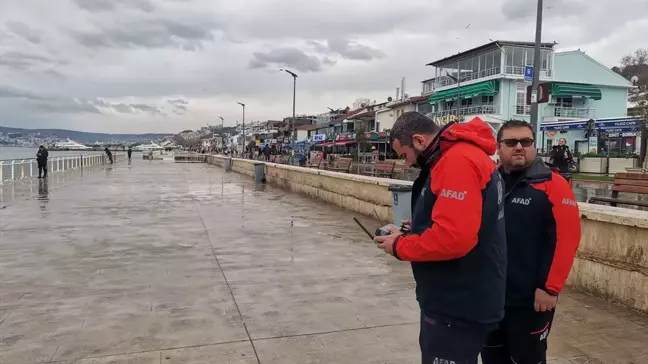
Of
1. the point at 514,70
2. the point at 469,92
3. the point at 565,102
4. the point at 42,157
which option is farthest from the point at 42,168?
the point at 565,102

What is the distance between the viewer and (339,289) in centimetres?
569

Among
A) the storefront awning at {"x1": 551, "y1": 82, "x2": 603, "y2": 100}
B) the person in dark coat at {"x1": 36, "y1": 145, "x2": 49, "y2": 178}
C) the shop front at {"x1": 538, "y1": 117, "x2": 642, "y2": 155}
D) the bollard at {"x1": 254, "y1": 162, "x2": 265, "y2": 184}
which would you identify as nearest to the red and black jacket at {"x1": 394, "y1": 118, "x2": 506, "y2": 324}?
the bollard at {"x1": 254, "y1": 162, "x2": 265, "y2": 184}

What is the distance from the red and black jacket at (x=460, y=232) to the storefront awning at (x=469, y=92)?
48762 millimetres

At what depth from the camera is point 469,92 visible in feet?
167

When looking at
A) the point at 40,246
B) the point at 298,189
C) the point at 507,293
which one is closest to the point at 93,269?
the point at 40,246

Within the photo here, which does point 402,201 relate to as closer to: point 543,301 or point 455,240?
point 543,301

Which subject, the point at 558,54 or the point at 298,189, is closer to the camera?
the point at 298,189

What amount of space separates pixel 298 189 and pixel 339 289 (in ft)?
40.2

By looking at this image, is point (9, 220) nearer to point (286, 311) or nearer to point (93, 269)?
point (93, 269)

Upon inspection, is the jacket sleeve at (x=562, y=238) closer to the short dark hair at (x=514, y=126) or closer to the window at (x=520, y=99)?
the short dark hair at (x=514, y=126)

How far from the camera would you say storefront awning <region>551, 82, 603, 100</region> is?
4828 cm

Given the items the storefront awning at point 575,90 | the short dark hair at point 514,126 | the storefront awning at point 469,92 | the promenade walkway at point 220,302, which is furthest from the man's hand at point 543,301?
the storefront awning at point 575,90

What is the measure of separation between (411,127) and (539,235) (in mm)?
952

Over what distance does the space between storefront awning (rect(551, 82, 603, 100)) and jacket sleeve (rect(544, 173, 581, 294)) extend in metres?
49.6
